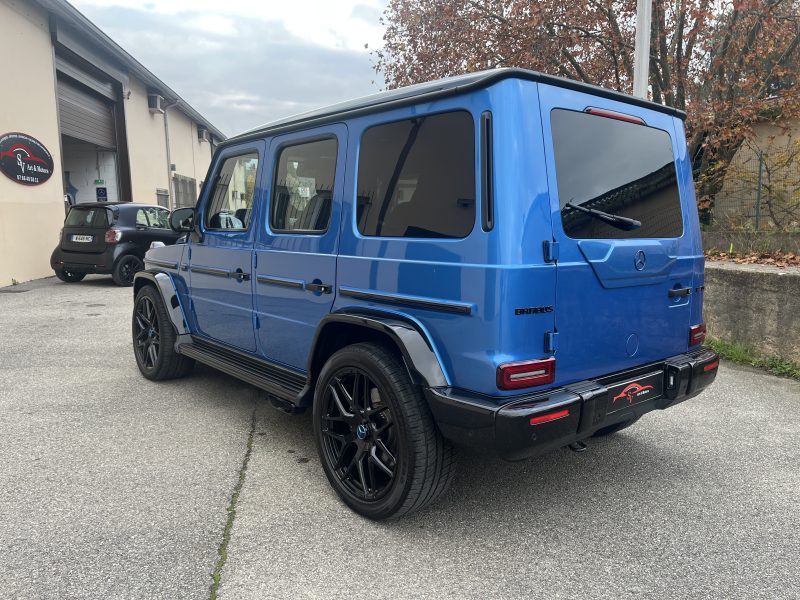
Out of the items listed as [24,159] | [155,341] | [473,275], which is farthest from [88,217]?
[473,275]

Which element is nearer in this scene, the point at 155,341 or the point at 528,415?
the point at 528,415

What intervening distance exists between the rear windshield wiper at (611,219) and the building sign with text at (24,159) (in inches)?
495

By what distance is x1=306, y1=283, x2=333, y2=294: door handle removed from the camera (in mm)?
3181

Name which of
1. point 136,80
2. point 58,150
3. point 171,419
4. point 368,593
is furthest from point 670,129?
point 136,80

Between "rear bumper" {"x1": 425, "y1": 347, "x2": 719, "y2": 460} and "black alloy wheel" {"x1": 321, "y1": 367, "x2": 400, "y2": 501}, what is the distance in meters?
0.34

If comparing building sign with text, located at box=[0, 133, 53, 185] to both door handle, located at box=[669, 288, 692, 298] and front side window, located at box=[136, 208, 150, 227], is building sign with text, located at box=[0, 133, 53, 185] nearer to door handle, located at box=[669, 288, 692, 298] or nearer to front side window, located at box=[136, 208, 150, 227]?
front side window, located at box=[136, 208, 150, 227]

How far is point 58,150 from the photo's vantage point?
13.5 m

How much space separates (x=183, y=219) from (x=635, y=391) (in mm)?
3413

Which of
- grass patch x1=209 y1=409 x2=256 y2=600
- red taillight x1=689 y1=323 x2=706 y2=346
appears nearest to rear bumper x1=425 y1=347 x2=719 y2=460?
red taillight x1=689 y1=323 x2=706 y2=346

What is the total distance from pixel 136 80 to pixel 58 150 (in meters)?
7.18

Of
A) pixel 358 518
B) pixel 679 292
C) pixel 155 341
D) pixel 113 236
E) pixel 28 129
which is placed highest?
pixel 28 129

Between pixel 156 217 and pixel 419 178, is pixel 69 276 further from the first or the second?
pixel 419 178

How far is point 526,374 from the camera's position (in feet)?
8.05

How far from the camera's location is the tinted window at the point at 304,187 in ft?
10.8
